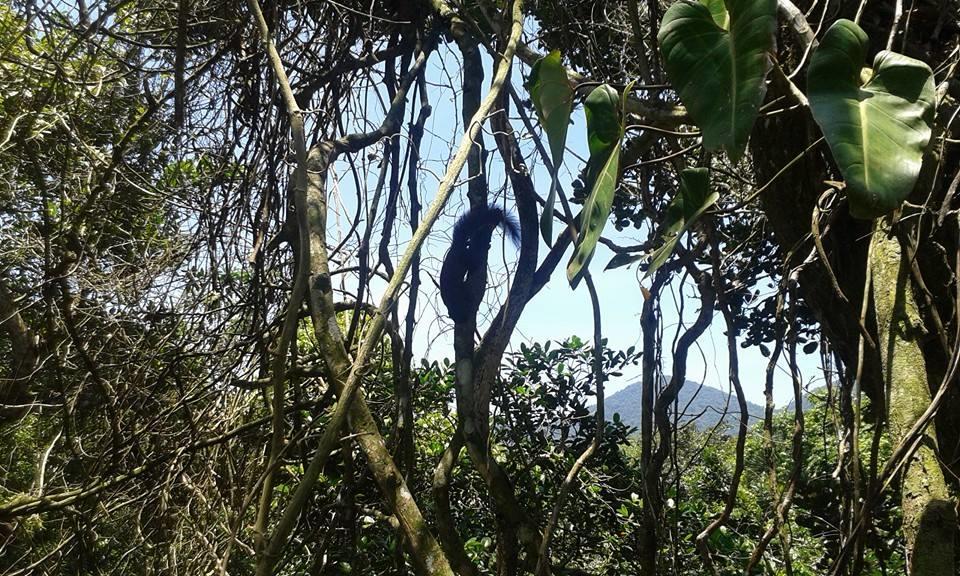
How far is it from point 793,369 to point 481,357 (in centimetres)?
58

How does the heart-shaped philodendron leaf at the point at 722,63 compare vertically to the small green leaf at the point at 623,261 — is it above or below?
above

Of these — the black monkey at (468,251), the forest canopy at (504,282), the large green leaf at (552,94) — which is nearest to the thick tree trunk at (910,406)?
the forest canopy at (504,282)

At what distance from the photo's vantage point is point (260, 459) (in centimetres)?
161

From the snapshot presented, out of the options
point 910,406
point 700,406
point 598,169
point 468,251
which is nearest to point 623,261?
point 598,169

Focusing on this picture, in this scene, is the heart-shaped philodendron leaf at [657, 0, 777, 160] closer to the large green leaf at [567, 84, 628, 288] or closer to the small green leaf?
the large green leaf at [567, 84, 628, 288]

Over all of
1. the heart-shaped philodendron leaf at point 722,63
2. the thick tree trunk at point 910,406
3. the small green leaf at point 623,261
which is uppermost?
the heart-shaped philodendron leaf at point 722,63

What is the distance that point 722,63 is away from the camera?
69 centimetres

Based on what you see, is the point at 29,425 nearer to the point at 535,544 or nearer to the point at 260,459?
the point at 260,459

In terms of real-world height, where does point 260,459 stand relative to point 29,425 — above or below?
below

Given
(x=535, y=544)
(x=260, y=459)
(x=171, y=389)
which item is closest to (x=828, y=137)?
(x=535, y=544)

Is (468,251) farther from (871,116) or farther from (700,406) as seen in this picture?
(871,116)

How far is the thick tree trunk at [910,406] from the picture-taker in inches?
29.2

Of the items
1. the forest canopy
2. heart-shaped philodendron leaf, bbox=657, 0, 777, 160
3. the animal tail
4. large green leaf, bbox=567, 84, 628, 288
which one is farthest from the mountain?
heart-shaped philodendron leaf, bbox=657, 0, 777, 160

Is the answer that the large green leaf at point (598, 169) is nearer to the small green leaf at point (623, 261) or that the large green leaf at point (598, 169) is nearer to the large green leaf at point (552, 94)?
the large green leaf at point (552, 94)
